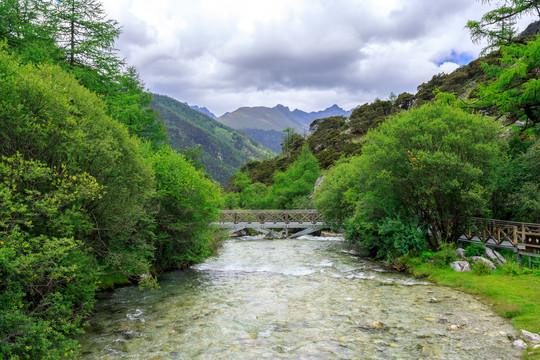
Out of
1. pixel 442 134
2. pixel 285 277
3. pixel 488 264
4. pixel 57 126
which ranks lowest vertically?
pixel 285 277

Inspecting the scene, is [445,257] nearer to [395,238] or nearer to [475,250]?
[475,250]

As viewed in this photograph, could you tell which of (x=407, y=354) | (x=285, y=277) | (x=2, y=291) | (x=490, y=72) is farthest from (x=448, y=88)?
(x=2, y=291)

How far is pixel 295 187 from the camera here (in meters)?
52.5

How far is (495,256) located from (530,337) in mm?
8238

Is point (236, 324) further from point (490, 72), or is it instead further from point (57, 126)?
point (490, 72)

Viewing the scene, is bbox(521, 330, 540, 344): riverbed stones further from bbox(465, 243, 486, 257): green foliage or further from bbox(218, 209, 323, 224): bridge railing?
bbox(218, 209, 323, 224): bridge railing

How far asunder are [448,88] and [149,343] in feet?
256

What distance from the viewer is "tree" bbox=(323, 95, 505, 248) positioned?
15.1 meters

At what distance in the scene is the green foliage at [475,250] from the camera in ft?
53.0

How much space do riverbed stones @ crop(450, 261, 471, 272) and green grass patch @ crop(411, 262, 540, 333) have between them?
24cm

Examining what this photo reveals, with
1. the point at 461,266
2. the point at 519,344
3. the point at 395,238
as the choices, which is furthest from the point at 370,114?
the point at 519,344

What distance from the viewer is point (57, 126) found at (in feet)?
24.8

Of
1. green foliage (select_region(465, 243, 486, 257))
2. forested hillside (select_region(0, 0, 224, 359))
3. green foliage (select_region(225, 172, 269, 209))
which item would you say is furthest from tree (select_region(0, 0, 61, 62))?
green foliage (select_region(225, 172, 269, 209))

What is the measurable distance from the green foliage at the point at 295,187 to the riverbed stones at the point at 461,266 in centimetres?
3321
